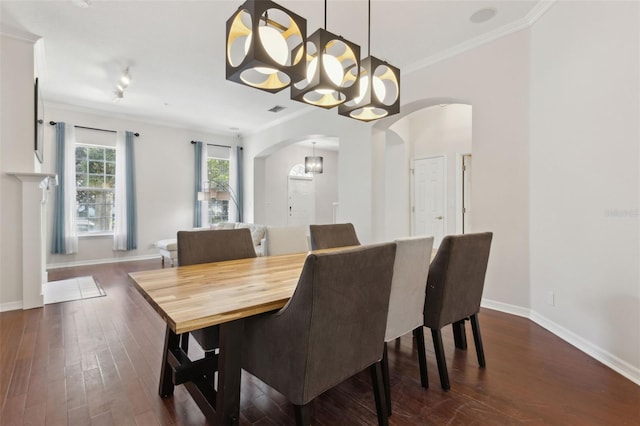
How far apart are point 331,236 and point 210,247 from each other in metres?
1.14

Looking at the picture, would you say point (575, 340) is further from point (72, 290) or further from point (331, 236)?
point (72, 290)

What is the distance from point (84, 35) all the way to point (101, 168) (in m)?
3.21

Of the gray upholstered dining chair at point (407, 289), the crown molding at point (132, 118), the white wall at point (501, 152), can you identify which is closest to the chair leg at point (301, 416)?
the gray upholstered dining chair at point (407, 289)

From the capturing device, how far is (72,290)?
391cm

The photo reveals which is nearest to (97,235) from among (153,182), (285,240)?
(153,182)

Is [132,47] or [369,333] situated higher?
[132,47]

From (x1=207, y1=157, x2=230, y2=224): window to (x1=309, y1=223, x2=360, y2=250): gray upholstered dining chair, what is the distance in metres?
4.77

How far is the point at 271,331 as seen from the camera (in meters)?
1.20

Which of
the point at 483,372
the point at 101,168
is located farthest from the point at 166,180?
the point at 483,372

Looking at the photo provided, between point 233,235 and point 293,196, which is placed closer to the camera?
point 233,235

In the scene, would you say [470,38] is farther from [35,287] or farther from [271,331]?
[35,287]

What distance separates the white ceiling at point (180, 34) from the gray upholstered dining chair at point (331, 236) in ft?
6.54

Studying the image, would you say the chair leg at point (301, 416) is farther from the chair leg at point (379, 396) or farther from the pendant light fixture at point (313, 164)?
the pendant light fixture at point (313, 164)

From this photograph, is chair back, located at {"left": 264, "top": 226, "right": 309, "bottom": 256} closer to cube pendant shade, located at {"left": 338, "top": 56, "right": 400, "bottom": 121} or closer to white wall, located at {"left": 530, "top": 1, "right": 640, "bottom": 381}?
cube pendant shade, located at {"left": 338, "top": 56, "right": 400, "bottom": 121}
